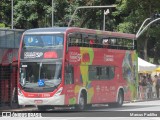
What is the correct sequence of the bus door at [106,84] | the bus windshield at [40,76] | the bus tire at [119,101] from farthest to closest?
the bus tire at [119,101] → the bus door at [106,84] → the bus windshield at [40,76]

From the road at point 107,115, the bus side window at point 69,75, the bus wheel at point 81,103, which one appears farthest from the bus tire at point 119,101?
the bus side window at point 69,75

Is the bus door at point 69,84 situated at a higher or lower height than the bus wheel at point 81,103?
higher

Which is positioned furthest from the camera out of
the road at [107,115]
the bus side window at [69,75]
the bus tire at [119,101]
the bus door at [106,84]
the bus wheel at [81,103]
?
the bus tire at [119,101]

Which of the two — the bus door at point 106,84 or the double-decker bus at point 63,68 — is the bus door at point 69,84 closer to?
the double-decker bus at point 63,68

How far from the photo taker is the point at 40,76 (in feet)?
86.4

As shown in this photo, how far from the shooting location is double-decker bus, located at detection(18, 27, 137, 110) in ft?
86.2

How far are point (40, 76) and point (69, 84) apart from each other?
1.45m

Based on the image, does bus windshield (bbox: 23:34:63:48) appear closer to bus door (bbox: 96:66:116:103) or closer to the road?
the road

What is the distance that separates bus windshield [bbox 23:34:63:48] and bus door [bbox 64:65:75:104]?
1.21m

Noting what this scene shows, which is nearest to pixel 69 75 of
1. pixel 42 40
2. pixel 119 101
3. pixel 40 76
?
pixel 40 76

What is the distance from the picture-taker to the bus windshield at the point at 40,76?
26234 mm

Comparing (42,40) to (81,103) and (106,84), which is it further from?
(106,84)

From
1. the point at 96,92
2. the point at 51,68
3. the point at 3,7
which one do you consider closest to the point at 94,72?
the point at 96,92

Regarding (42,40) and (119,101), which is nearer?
(42,40)
